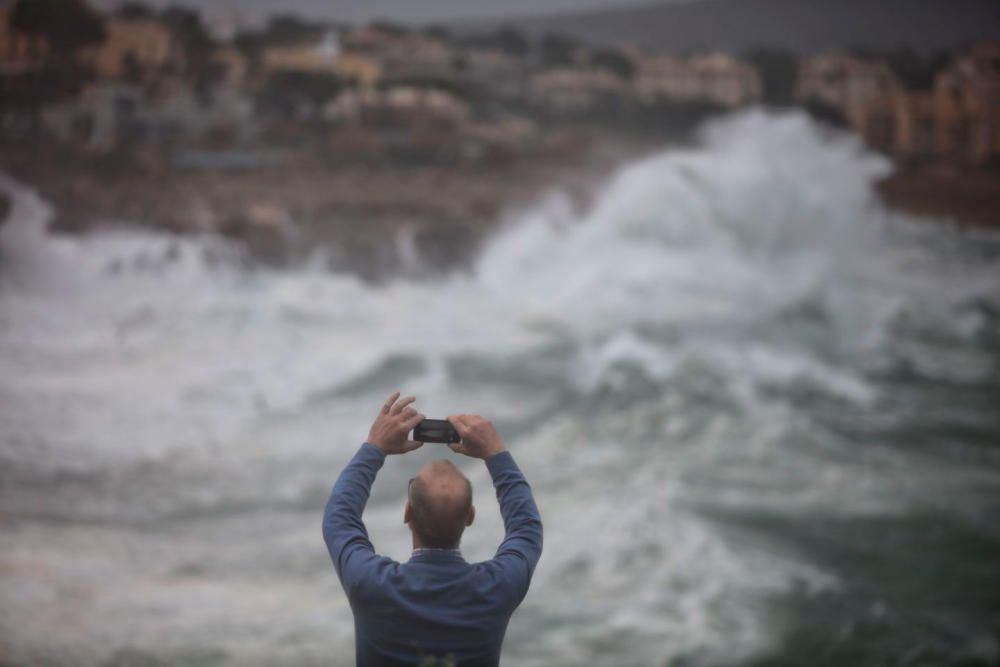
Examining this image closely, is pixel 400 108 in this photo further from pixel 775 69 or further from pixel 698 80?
pixel 775 69

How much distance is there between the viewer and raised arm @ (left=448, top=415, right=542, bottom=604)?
1794mm

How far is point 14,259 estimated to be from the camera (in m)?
7.43

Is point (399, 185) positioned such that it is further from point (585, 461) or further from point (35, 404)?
point (35, 404)

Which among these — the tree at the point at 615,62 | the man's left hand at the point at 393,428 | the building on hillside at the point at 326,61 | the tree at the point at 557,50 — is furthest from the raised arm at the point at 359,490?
the tree at the point at 615,62

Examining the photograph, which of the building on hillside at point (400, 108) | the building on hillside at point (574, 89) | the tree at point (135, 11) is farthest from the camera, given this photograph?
the building on hillside at point (574, 89)

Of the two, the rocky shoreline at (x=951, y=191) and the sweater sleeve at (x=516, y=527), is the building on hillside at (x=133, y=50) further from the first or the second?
the rocky shoreline at (x=951, y=191)

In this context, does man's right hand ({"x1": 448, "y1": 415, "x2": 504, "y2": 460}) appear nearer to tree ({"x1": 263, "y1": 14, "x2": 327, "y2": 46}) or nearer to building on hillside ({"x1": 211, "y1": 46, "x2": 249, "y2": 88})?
building on hillside ({"x1": 211, "y1": 46, "x2": 249, "y2": 88})

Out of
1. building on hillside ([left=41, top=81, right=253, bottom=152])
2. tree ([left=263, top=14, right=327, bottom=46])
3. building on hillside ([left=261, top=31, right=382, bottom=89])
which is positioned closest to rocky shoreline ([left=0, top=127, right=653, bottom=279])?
building on hillside ([left=41, top=81, right=253, bottom=152])

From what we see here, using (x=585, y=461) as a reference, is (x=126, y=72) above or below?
above

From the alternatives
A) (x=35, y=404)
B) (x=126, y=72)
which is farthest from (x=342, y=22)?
(x=35, y=404)

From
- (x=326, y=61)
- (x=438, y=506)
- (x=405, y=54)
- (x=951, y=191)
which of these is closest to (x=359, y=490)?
(x=438, y=506)

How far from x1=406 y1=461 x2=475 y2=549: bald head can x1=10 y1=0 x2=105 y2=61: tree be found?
7039mm

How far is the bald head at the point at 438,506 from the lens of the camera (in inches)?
68.2

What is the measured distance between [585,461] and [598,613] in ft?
7.66
